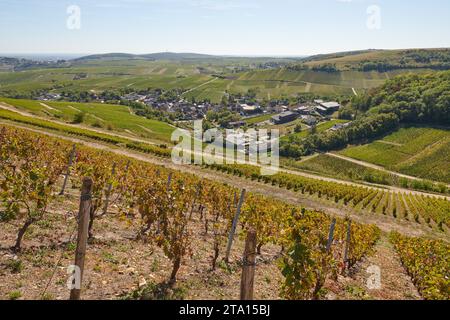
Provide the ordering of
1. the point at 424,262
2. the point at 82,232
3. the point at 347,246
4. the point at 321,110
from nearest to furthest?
1. the point at 82,232
2. the point at 347,246
3. the point at 424,262
4. the point at 321,110

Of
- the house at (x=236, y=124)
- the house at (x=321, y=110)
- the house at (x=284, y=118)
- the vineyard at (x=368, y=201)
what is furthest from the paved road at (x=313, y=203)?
the house at (x=321, y=110)

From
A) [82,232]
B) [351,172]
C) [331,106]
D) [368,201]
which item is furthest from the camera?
[331,106]

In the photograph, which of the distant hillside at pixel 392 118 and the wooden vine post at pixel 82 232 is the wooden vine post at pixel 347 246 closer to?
the wooden vine post at pixel 82 232

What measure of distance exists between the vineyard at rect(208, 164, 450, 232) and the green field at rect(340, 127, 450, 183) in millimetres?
32091

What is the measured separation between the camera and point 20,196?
827cm

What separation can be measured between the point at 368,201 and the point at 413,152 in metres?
50.7

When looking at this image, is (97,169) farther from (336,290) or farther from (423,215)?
(423,215)

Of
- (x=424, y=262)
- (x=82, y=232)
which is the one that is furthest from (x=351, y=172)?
(x=82, y=232)

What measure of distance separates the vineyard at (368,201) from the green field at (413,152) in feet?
105

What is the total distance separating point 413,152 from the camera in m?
76.1

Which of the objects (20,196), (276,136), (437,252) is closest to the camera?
(20,196)

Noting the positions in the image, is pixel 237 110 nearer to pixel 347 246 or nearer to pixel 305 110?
pixel 305 110
